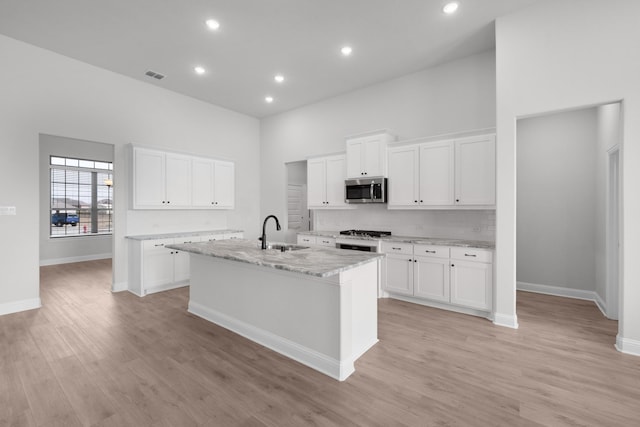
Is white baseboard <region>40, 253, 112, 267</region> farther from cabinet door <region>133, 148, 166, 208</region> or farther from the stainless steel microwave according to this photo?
the stainless steel microwave

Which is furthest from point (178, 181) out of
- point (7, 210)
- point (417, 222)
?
point (417, 222)

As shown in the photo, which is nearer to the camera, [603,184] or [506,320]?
[506,320]

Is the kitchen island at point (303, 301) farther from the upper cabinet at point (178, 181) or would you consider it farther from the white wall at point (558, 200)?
the white wall at point (558, 200)

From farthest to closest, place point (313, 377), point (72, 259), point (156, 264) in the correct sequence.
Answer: point (72, 259) → point (156, 264) → point (313, 377)

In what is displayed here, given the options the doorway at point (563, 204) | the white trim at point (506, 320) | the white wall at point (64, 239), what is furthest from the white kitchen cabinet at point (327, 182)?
the white wall at point (64, 239)

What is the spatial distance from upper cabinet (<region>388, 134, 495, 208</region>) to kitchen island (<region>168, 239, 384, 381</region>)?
1862 millimetres

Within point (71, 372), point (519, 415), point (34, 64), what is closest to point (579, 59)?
point (519, 415)

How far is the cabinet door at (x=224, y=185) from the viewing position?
5.82 metres

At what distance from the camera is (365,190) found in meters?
4.70

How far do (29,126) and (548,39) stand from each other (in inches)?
252

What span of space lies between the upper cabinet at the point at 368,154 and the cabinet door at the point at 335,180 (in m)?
0.30

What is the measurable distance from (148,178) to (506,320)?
18.0 ft

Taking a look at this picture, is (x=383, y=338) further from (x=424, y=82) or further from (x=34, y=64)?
(x=34, y=64)

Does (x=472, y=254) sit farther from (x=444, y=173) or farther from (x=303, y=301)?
(x=303, y=301)
